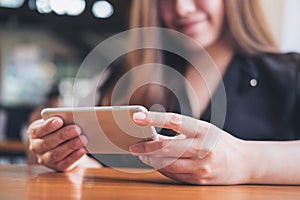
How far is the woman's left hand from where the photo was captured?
29.6 inches

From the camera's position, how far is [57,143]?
3.17ft

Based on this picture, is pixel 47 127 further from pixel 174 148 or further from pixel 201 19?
pixel 201 19

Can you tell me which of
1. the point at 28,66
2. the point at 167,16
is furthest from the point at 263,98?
the point at 28,66

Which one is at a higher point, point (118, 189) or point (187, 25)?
point (187, 25)

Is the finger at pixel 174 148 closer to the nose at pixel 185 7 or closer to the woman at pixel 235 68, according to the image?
the woman at pixel 235 68

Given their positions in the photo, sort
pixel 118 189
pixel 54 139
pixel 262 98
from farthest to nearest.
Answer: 1. pixel 262 98
2. pixel 54 139
3. pixel 118 189

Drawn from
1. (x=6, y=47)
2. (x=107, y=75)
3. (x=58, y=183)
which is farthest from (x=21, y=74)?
(x=58, y=183)

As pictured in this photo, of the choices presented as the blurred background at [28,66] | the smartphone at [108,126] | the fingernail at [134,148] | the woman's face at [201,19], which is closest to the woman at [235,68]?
the woman's face at [201,19]

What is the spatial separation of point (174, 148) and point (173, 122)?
40mm

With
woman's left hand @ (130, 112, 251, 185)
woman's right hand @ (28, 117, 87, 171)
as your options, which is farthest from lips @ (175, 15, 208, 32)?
woman's left hand @ (130, 112, 251, 185)

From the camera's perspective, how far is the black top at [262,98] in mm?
1459

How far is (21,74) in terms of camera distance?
12.4 ft

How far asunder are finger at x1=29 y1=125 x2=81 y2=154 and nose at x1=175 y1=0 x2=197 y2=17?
2.41ft

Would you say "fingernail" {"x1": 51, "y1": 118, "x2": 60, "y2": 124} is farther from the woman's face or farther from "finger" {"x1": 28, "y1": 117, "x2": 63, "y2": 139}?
the woman's face
